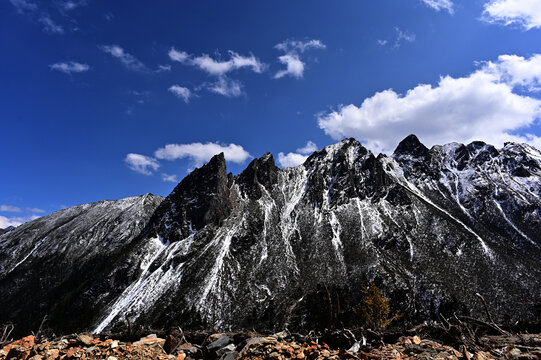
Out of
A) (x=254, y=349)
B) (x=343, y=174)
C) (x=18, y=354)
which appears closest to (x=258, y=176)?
(x=343, y=174)

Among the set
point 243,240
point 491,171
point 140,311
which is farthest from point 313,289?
point 491,171

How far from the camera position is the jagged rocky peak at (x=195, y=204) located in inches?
5064

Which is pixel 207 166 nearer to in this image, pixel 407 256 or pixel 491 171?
pixel 407 256

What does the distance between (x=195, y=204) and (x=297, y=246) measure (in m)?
54.8

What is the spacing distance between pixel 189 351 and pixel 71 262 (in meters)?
154

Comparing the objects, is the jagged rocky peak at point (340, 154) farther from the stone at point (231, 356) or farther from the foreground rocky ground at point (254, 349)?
the stone at point (231, 356)

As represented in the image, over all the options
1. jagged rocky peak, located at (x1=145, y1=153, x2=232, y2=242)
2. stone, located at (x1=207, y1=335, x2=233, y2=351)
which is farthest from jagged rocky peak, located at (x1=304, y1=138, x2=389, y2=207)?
stone, located at (x1=207, y1=335, x2=233, y2=351)

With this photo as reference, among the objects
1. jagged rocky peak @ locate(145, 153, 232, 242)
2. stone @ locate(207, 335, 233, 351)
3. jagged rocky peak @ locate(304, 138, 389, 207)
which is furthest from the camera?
jagged rocky peak @ locate(304, 138, 389, 207)

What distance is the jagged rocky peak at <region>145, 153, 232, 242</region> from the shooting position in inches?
5064

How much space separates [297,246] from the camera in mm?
112125

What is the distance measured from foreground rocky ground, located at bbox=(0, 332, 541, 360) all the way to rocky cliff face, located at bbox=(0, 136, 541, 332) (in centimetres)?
5993

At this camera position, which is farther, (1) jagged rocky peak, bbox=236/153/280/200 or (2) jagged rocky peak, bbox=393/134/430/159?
(2) jagged rocky peak, bbox=393/134/430/159

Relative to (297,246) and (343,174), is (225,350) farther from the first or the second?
(343,174)

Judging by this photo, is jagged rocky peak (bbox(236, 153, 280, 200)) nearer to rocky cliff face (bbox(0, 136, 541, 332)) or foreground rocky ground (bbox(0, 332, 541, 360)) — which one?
rocky cliff face (bbox(0, 136, 541, 332))
